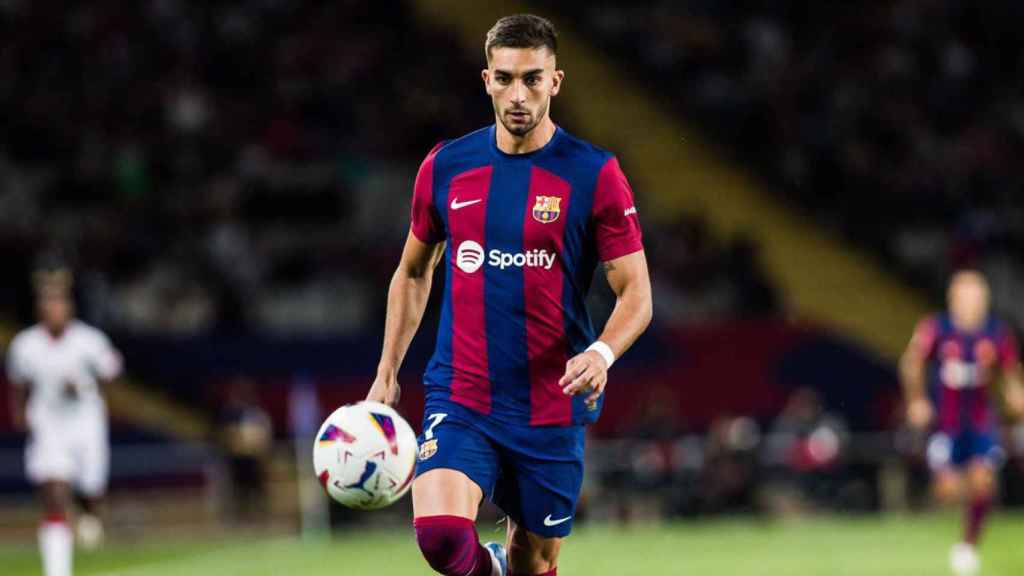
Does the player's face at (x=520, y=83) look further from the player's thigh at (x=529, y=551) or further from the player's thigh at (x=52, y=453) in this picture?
the player's thigh at (x=52, y=453)

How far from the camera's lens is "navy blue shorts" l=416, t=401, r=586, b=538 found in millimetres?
7336

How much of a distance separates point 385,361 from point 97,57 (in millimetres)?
17730

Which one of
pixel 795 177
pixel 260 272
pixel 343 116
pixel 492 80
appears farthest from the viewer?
pixel 795 177

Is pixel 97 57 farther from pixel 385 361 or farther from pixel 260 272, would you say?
pixel 385 361

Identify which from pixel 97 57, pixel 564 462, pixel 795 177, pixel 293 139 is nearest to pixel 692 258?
pixel 795 177

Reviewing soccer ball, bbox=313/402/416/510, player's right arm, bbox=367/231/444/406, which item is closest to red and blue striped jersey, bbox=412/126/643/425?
player's right arm, bbox=367/231/444/406

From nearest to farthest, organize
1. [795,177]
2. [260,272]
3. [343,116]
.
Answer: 1. [260,272]
2. [343,116]
3. [795,177]

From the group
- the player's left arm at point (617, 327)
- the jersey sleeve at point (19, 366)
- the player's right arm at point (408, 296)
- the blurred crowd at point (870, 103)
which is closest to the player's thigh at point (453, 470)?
the player's right arm at point (408, 296)

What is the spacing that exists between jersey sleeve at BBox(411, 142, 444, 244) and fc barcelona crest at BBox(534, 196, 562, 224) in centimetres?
47

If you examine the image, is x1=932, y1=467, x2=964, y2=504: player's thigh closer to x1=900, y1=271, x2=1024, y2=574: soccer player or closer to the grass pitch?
x1=900, y1=271, x2=1024, y2=574: soccer player

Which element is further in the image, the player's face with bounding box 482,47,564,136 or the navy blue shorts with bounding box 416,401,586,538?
the navy blue shorts with bounding box 416,401,586,538

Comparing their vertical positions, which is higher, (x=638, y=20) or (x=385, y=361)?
(x=638, y=20)

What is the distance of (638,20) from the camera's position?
1123 inches

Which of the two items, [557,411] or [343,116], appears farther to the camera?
[343,116]
